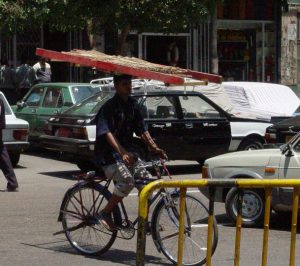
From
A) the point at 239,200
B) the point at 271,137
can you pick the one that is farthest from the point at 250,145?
the point at 239,200

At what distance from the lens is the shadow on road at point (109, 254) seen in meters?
8.77

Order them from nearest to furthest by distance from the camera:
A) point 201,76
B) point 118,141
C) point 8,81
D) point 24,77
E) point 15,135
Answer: point 118,141
point 201,76
point 15,135
point 24,77
point 8,81

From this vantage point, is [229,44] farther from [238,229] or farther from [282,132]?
[238,229]

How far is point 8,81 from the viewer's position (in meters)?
25.9

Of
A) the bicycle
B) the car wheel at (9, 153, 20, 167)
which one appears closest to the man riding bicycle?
the bicycle

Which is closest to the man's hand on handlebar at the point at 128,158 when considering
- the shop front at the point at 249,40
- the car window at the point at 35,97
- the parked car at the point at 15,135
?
the parked car at the point at 15,135

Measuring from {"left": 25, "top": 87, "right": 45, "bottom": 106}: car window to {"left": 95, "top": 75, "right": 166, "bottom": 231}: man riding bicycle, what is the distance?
33.9ft

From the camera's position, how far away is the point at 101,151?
905 centimetres

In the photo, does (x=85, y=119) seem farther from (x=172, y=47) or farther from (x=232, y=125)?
(x=172, y=47)

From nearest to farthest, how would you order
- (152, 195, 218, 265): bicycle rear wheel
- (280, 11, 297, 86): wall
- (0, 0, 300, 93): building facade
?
(152, 195, 218, 265): bicycle rear wheel
(0, 0, 300, 93): building facade
(280, 11, 297, 86): wall

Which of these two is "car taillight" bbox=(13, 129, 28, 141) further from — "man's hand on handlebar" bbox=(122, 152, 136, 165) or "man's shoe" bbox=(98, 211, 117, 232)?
"man's hand on handlebar" bbox=(122, 152, 136, 165)

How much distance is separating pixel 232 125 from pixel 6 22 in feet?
24.7

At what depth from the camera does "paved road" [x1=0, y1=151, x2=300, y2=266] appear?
881 cm

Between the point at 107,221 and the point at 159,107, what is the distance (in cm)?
718
